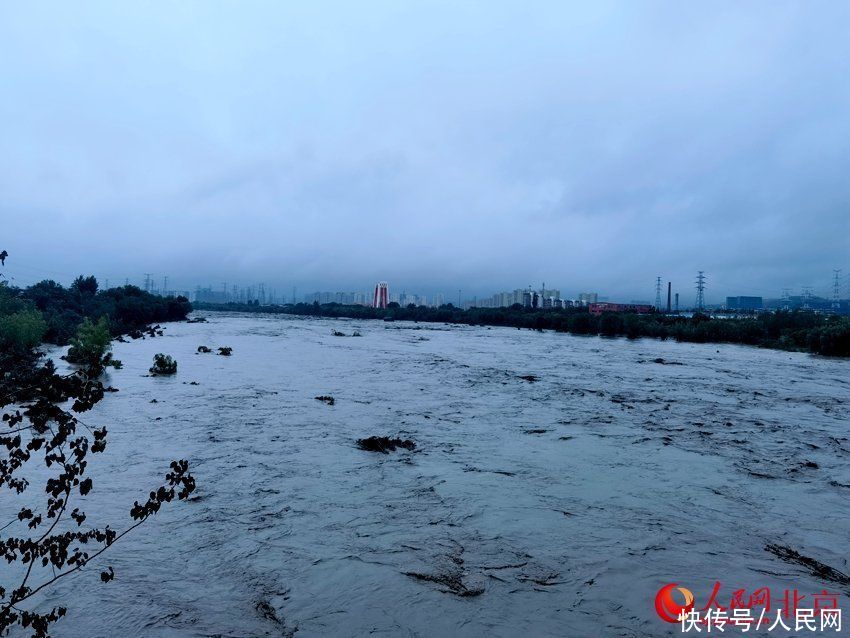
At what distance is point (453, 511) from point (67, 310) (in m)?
41.7

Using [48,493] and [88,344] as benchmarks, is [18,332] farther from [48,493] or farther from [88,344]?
[48,493]

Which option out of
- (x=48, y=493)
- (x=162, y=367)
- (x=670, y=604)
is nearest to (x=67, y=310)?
(x=162, y=367)

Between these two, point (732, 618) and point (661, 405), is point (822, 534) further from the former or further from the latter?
point (661, 405)

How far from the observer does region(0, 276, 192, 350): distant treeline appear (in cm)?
2000

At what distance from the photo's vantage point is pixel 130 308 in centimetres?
4797

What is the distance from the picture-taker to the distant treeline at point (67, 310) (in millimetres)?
19998

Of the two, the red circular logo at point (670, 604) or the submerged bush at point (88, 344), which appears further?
the submerged bush at point (88, 344)

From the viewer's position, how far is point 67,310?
3925 cm

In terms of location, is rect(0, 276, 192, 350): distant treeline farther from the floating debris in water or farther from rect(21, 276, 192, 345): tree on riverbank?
the floating debris in water

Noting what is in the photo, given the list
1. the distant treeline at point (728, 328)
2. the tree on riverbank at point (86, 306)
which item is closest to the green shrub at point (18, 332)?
the tree on riverbank at point (86, 306)

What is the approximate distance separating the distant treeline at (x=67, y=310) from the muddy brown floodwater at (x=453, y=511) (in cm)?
759

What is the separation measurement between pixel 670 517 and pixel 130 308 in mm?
50663

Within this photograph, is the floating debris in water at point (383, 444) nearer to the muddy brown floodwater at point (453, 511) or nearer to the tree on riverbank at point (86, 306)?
the muddy brown floodwater at point (453, 511)

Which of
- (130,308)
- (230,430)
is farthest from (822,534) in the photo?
(130,308)
